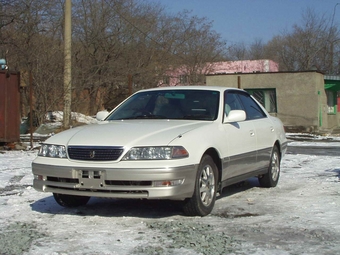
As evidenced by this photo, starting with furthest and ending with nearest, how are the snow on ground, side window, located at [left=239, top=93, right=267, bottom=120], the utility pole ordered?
1. the utility pole
2. side window, located at [left=239, top=93, right=267, bottom=120]
3. the snow on ground

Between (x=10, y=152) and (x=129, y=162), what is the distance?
28.8 feet

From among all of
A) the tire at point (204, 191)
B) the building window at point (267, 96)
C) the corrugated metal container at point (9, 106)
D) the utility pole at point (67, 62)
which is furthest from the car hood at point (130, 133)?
the building window at point (267, 96)

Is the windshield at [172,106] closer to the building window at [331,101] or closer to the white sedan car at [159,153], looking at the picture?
the white sedan car at [159,153]

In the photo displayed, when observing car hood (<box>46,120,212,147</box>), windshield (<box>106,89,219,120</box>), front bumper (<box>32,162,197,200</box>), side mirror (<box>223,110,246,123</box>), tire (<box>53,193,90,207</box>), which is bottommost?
tire (<box>53,193,90,207</box>)

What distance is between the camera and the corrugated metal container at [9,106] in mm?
13930

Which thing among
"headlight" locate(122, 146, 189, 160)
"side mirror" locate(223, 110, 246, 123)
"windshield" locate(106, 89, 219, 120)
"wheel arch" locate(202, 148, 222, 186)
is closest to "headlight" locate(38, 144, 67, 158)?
"headlight" locate(122, 146, 189, 160)

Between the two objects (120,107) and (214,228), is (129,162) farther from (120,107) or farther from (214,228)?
(120,107)

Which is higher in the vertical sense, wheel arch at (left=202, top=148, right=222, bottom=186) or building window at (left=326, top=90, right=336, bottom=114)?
building window at (left=326, top=90, right=336, bottom=114)

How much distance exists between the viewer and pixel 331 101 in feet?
102

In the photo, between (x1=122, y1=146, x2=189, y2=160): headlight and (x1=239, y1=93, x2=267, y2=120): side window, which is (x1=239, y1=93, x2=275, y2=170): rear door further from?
(x1=122, y1=146, x2=189, y2=160): headlight

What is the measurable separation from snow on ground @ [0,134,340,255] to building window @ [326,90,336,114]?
23426 mm

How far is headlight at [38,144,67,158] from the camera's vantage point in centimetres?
584

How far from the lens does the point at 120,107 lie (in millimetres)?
7449

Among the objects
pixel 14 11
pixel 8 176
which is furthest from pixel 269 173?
pixel 14 11
